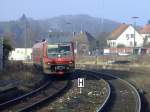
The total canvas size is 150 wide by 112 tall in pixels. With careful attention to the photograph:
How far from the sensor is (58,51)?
35.5 metres

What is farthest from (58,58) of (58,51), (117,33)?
(117,33)

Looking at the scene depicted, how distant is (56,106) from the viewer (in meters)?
19.2

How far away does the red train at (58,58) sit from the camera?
34.8m

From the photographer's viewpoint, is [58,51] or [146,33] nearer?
[58,51]

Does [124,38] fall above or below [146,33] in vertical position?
below

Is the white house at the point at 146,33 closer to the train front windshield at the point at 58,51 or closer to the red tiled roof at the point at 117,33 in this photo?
the red tiled roof at the point at 117,33

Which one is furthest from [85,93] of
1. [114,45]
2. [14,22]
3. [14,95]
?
[14,22]

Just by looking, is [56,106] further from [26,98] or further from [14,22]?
[14,22]

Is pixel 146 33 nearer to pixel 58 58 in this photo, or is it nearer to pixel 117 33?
pixel 117 33

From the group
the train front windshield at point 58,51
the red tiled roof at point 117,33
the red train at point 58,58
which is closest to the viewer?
the red train at point 58,58

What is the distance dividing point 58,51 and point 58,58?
652 mm

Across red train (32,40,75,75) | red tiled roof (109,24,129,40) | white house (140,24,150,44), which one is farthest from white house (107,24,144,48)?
red train (32,40,75,75)

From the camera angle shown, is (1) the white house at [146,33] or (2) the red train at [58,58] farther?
(1) the white house at [146,33]

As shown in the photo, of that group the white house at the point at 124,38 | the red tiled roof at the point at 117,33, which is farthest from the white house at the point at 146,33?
the red tiled roof at the point at 117,33
